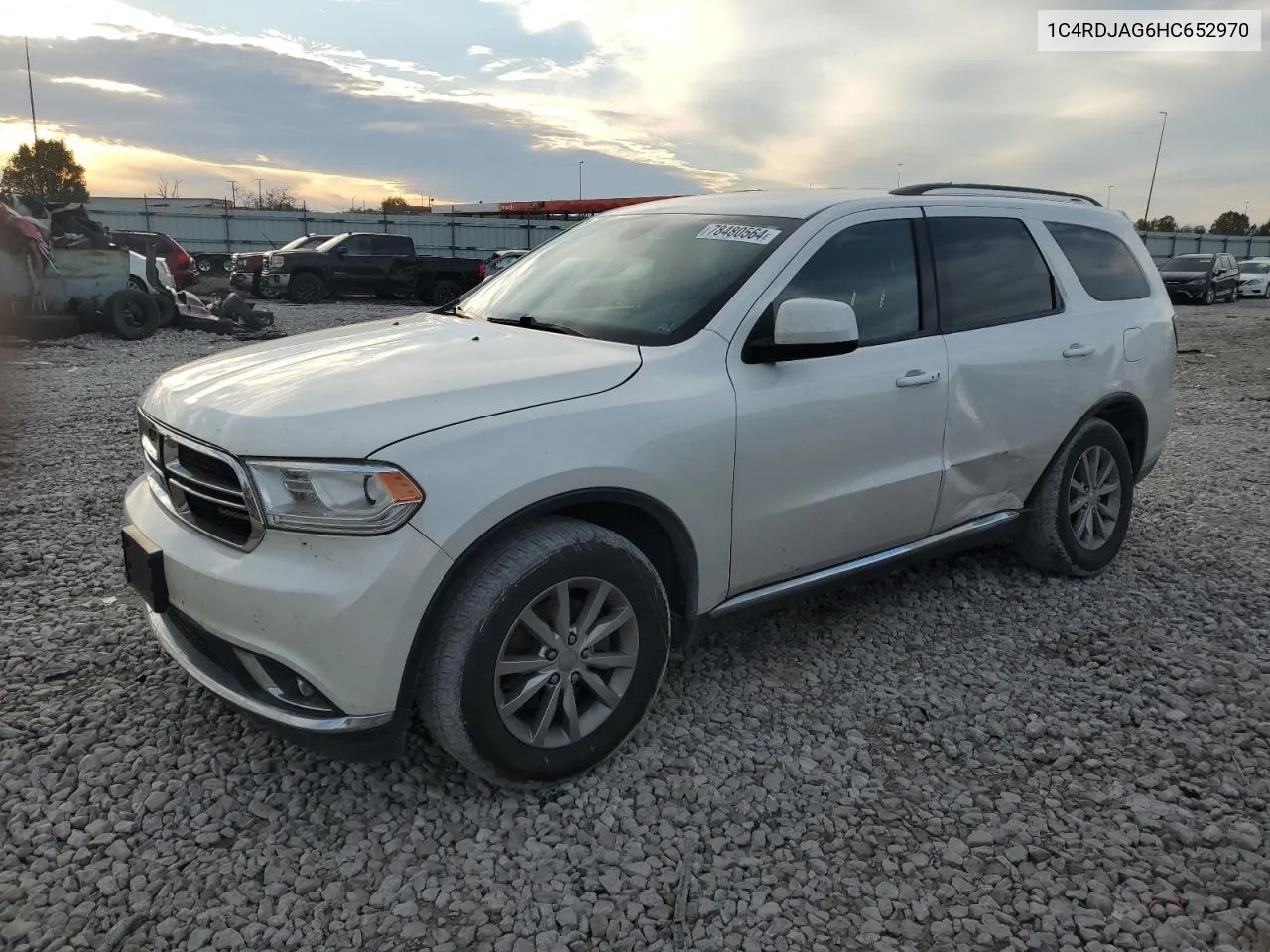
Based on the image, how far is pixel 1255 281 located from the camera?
31.3m

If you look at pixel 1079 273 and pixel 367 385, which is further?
pixel 1079 273

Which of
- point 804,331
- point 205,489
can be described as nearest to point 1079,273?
point 804,331

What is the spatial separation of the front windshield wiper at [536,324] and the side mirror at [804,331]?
64 cm

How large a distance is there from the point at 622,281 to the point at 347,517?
5.21ft

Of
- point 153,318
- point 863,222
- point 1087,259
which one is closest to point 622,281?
point 863,222

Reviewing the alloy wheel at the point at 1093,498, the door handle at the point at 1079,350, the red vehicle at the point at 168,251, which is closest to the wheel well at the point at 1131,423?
the alloy wheel at the point at 1093,498

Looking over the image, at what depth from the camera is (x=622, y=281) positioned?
3529 mm

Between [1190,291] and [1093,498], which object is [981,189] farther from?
[1190,291]

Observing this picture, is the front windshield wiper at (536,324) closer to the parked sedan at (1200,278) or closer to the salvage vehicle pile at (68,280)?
the salvage vehicle pile at (68,280)

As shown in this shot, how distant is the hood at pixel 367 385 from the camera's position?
2.45 m

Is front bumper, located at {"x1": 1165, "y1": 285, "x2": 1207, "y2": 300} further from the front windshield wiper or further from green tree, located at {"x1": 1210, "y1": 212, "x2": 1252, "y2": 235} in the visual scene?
green tree, located at {"x1": 1210, "y1": 212, "x2": 1252, "y2": 235}

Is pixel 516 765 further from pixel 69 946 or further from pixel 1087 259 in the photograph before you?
pixel 1087 259

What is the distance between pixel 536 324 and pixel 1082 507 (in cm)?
290

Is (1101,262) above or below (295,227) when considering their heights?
below
